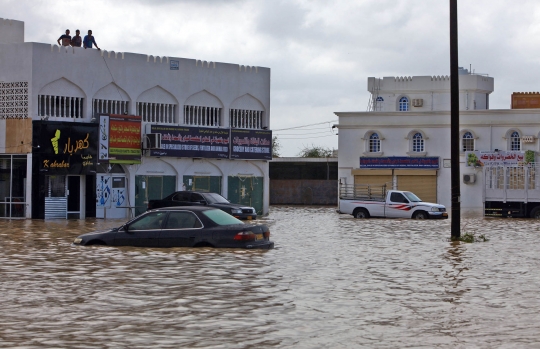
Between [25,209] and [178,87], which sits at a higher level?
[178,87]

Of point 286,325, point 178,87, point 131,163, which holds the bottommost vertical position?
point 286,325

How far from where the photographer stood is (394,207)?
1531 inches

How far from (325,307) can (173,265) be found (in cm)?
532

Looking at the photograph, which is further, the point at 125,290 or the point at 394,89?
the point at 394,89

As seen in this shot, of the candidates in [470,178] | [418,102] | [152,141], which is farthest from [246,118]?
[418,102]

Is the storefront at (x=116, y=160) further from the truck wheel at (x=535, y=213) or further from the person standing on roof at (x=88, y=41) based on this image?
the truck wheel at (x=535, y=213)

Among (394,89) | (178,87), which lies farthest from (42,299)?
(394,89)

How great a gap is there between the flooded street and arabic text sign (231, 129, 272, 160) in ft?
65.8

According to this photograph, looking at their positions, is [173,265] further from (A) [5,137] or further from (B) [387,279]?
(A) [5,137]

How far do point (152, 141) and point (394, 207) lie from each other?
38.5 ft

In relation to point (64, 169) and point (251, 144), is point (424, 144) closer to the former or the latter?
point (251, 144)

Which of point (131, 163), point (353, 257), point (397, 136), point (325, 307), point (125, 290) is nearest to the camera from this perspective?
point (325, 307)

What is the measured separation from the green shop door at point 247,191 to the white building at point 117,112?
0.05 m

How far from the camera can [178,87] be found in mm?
40562
